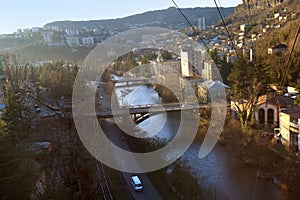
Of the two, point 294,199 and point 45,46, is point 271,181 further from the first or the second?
point 45,46

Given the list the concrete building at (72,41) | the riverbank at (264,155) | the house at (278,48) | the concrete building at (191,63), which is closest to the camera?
the riverbank at (264,155)

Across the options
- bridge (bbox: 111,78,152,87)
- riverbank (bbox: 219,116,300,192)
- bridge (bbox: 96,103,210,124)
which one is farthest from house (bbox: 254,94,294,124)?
bridge (bbox: 111,78,152,87)

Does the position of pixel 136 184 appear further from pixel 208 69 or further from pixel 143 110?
pixel 208 69

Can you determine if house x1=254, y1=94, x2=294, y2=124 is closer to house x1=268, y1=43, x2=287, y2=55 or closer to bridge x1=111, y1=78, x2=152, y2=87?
house x1=268, y1=43, x2=287, y2=55

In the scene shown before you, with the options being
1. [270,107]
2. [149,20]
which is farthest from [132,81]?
[149,20]

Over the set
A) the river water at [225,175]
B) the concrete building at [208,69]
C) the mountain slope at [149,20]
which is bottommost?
the river water at [225,175]

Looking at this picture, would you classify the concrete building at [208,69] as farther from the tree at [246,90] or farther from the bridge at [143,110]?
the bridge at [143,110]

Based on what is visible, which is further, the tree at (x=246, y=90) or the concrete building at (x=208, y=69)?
the concrete building at (x=208, y=69)

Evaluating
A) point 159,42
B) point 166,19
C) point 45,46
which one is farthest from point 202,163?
point 166,19

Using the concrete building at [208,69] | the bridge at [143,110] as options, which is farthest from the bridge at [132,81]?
the bridge at [143,110]
